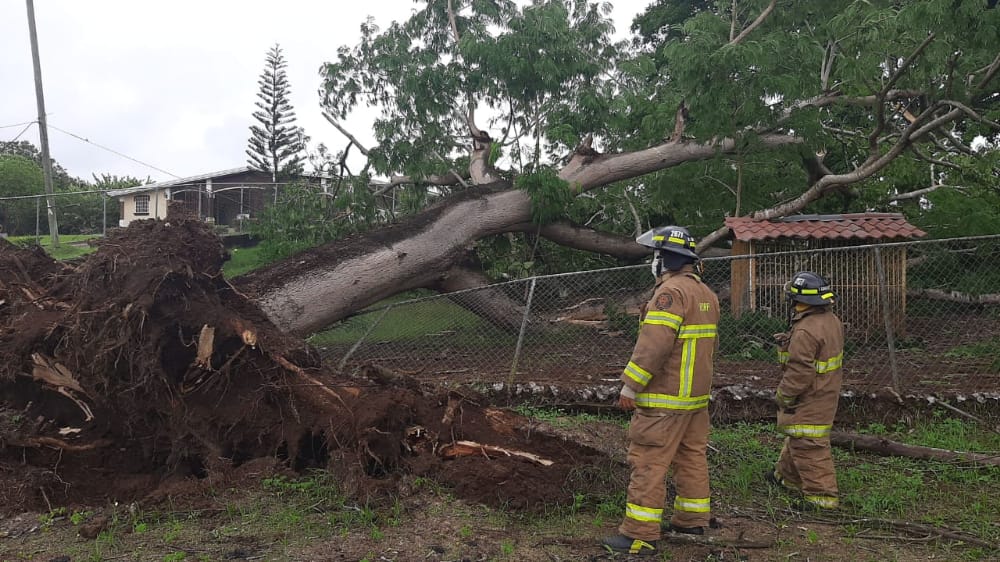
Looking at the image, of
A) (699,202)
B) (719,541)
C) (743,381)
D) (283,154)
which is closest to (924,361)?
(743,381)

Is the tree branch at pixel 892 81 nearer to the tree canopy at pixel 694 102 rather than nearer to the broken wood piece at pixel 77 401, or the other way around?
the tree canopy at pixel 694 102

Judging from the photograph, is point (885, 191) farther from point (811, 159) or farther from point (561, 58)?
point (561, 58)

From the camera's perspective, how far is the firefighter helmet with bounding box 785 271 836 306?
171 inches

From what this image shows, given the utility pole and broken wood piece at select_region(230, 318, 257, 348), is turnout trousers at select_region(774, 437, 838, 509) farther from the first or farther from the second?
the utility pole

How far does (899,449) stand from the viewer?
509 cm

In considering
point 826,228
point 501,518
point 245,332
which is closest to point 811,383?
point 501,518

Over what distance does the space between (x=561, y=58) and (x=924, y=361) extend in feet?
22.1

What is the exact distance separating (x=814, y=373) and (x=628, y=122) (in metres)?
7.68

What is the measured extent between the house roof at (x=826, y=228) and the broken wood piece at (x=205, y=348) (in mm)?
7005

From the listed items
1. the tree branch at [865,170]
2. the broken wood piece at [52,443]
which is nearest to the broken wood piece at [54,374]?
the broken wood piece at [52,443]

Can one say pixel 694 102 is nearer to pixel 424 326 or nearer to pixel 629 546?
pixel 424 326

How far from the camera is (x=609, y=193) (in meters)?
12.1

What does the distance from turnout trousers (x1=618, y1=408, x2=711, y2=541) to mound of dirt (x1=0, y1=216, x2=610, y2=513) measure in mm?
609

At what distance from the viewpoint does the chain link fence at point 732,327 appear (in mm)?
6676
